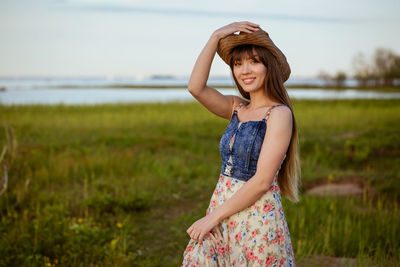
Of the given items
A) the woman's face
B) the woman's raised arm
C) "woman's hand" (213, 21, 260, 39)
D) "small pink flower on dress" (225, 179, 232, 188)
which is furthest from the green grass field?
"woman's hand" (213, 21, 260, 39)

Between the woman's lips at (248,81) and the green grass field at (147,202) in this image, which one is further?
the green grass field at (147,202)

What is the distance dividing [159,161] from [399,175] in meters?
4.36

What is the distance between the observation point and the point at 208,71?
7.31ft

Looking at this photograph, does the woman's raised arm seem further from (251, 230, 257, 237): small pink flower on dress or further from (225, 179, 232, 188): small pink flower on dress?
(251, 230, 257, 237): small pink flower on dress

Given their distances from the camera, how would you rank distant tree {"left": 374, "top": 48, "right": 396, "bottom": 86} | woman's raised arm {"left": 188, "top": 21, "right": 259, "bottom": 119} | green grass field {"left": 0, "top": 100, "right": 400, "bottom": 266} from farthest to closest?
distant tree {"left": 374, "top": 48, "right": 396, "bottom": 86}, green grass field {"left": 0, "top": 100, "right": 400, "bottom": 266}, woman's raised arm {"left": 188, "top": 21, "right": 259, "bottom": 119}

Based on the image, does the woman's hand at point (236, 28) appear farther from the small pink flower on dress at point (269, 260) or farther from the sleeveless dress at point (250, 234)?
the small pink flower on dress at point (269, 260)

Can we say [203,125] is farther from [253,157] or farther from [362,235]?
[253,157]

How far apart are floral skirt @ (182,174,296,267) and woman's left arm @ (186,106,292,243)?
0.26 ft

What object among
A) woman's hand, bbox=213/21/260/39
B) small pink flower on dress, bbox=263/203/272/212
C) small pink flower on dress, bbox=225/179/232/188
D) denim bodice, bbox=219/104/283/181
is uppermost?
woman's hand, bbox=213/21/260/39

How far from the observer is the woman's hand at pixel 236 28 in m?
2.08

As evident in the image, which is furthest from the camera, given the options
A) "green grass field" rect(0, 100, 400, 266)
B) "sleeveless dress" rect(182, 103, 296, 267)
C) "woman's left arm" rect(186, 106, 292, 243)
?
"green grass field" rect(0, 100, 400, 266)

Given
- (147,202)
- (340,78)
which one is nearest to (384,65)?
(340,78)

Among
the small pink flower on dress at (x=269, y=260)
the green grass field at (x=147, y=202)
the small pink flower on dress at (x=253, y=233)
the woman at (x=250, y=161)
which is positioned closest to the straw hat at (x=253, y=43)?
the woman at (x=250, y=161)

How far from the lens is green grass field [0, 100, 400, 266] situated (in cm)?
402
